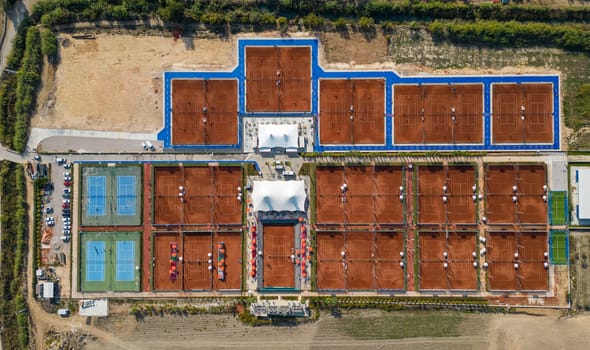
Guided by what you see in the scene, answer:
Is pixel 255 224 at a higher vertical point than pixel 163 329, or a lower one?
higher

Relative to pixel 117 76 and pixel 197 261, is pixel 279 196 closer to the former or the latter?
pixel 197 261

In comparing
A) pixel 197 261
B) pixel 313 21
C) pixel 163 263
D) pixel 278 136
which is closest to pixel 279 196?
pixel 278 136

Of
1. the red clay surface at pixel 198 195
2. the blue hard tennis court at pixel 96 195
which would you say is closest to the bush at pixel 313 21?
the red clay surface at pixel 198 195

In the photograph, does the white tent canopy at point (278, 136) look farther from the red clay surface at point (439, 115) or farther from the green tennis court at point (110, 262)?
the green tennis court at point (110, 262)

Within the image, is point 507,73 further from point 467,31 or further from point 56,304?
point 56,304

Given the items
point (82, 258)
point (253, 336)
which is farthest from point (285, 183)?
point (82, 258)

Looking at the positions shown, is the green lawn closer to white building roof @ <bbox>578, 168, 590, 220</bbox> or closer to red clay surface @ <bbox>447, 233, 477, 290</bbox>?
red clay surface @ <bbox>447, 233, 477, 290</bbox>
